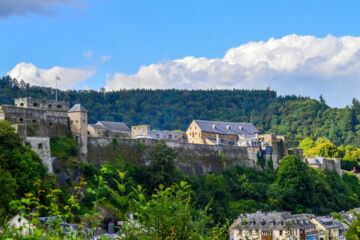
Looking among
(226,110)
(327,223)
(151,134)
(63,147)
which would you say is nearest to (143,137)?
(151,134)

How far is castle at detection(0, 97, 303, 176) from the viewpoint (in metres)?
40.2

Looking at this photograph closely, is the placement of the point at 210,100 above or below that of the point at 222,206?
above

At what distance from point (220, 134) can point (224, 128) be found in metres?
2.10

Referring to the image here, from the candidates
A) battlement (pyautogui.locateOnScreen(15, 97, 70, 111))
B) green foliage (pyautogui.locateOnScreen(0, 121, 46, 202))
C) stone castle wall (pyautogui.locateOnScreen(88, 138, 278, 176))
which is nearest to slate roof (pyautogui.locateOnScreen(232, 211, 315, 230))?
stone castle wall (pyautogui.locateOnScreen(88, 138, 278, 176))

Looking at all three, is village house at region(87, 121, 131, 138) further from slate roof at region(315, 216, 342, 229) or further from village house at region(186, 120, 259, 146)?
slate roof at region(315, 216, 342, 229)

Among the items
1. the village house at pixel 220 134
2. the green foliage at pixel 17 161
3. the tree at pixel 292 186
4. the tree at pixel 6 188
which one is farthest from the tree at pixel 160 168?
the village house at pixel 220 134

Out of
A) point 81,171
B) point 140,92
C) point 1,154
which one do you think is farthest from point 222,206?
point 140,92

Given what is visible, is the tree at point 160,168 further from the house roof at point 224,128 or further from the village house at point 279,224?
the house roof at point 224,128

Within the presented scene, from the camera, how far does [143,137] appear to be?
56.8 m

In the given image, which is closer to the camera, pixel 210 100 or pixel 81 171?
pixel 81 171

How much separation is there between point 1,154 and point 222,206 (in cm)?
2242

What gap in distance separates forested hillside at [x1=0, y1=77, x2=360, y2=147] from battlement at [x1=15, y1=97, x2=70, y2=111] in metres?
63.3

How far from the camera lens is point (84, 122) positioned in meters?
43.3

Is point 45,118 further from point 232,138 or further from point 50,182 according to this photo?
point 232,138
